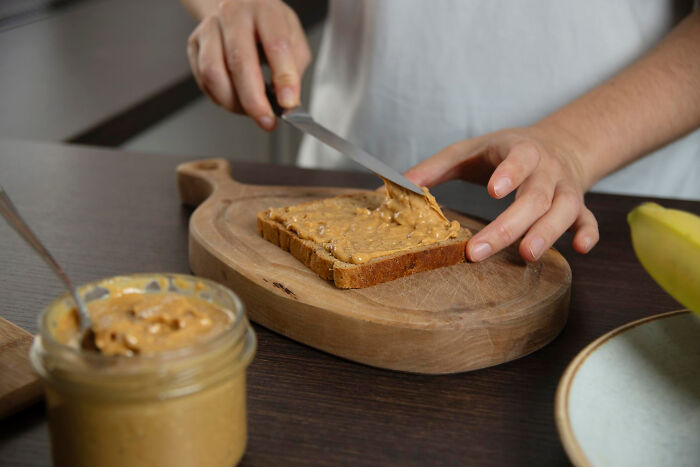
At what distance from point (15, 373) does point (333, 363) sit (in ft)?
1.56

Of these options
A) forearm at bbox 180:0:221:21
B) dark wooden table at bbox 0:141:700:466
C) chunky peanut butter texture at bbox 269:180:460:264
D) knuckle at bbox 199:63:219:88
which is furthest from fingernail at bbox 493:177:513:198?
forearm at bbox 180:0:221:21

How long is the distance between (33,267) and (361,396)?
78 centimetres

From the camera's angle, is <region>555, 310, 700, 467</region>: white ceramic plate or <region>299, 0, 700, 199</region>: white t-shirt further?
<region>299, 0, 700, 199</region>: white t-shirt

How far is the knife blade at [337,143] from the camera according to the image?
1.54m

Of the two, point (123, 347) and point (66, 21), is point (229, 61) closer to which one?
point (123, 347)

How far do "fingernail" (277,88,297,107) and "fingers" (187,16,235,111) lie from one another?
159 mm

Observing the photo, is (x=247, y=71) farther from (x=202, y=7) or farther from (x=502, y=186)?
(x=502, y=186)

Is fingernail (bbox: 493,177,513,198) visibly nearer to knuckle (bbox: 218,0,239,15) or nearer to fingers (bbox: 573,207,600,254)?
fingers (bbox: 573,207,600,254)

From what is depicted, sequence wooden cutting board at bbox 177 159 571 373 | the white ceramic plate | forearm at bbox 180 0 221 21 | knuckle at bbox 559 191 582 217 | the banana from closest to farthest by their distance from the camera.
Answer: the white ceramic plate
the banana
wooden cutting board at bbox 177 159 571 373
knuckle at bbox 559 191 582 217
forearm at bbox 180 0 221 21

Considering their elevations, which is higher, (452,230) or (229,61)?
(229,61)

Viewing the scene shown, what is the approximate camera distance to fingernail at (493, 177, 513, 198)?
1.48 metres

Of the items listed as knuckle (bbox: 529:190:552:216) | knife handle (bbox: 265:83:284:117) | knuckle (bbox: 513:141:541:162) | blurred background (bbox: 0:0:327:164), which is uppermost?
knife handle (bbox: 265:83:284:117)

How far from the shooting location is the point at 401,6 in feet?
7.37

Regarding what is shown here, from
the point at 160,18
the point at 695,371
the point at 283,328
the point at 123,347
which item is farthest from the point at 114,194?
the point at 160,18
